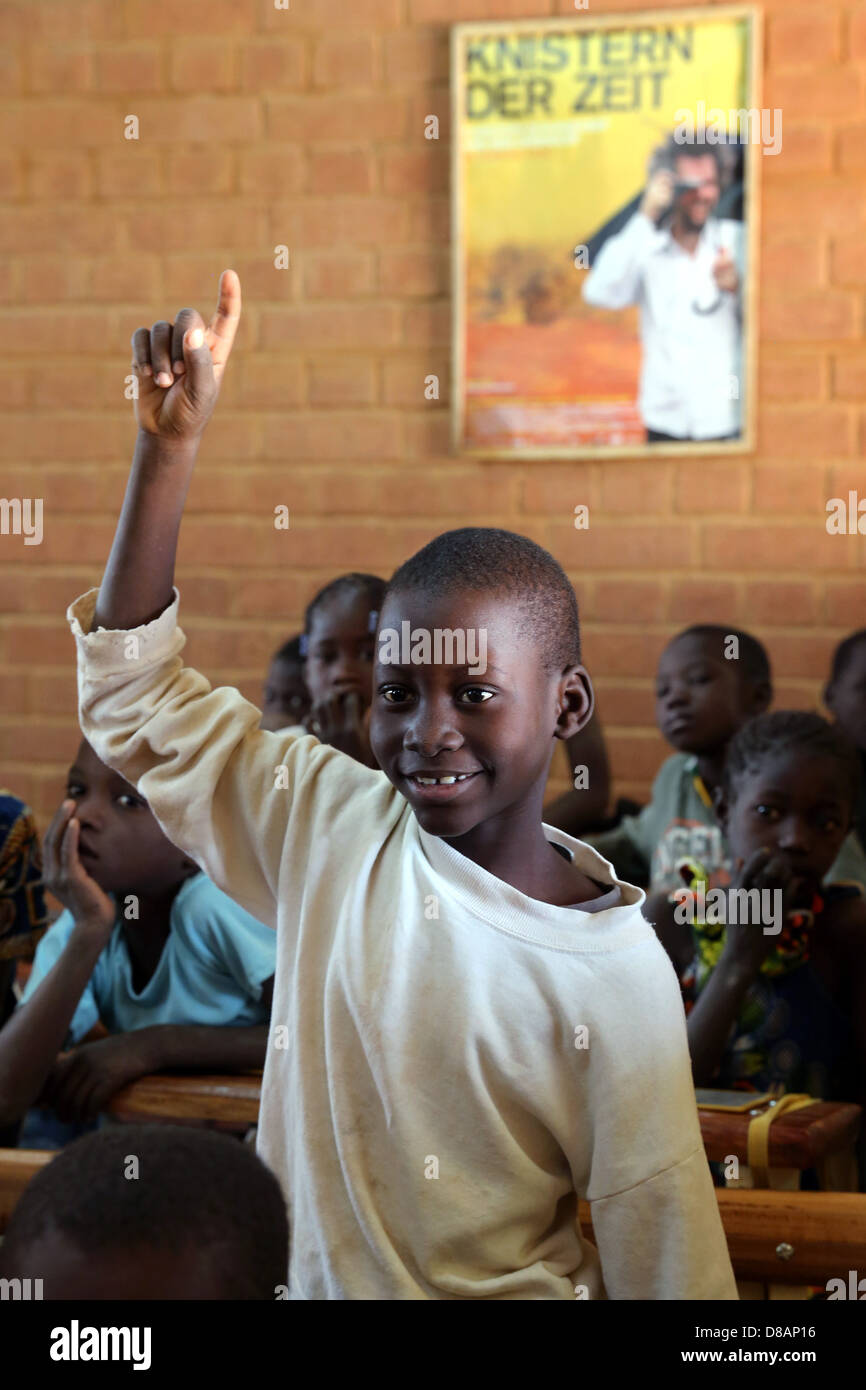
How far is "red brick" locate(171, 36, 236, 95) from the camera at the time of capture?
3586 mm

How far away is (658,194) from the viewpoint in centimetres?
335

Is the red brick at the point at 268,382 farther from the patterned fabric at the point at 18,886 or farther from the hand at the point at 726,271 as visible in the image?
the patterned fabric at the point at 18,886

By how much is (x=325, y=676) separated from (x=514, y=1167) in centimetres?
152

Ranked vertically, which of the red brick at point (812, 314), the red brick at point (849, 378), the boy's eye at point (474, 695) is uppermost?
the red brick at point (812, 314)

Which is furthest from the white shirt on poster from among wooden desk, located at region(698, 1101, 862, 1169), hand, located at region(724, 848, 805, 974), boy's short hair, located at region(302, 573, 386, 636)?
wooden desk, located at region(698, 1101, 862, 1169)

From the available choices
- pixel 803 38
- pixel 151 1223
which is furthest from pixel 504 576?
pixel 803 38

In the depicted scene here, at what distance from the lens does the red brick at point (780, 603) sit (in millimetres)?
3393

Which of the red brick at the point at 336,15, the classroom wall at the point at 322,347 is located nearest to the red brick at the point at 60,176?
the classroom wall at the point at 322,347

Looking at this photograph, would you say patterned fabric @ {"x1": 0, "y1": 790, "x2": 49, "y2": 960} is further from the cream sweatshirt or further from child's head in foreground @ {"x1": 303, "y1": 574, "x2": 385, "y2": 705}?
the cream sweatshirt

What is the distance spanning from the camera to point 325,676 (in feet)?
8.48

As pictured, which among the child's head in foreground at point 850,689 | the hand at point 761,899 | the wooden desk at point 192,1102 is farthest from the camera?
the child's head in foreground at point 850,689

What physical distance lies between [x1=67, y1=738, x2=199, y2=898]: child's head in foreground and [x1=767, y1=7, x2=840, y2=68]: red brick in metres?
2.37

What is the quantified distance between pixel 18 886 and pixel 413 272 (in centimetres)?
202
